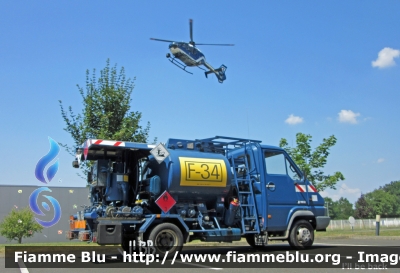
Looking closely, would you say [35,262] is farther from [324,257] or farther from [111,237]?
[324,257]

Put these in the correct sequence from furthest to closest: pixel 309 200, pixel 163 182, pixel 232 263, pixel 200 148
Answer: pixel 309 200 < pixel 200 148 < pixel 163 182 < pixel 232 263

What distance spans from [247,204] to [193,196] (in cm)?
178

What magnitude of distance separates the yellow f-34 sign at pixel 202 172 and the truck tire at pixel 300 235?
8.60 feet

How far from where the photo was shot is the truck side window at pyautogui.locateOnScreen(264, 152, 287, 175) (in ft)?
43.2

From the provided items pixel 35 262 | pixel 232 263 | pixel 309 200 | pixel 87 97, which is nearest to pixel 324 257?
pixel 232 263

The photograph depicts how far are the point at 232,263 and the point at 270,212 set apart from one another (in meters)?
3.44

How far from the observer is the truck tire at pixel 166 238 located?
34.8 feet

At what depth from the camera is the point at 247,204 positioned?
12750 mm

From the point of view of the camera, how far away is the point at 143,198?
1173 centimetres

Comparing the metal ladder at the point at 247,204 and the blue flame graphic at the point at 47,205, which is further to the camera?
the blue flame graphic at the point at 47,205

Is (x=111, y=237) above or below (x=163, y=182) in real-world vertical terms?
below

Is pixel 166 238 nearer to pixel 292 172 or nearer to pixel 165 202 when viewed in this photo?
pixel 165 202

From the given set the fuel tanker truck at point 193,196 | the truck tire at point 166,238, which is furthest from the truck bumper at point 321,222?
the truck tire at point 166,238

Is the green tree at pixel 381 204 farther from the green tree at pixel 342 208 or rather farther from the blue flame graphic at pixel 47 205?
the blue flame graphic at pixel 47 205
